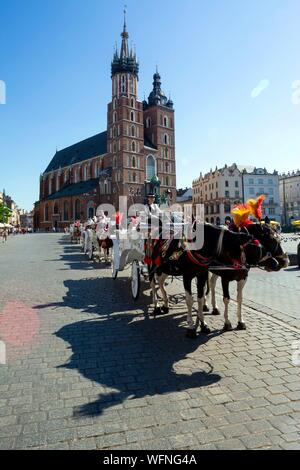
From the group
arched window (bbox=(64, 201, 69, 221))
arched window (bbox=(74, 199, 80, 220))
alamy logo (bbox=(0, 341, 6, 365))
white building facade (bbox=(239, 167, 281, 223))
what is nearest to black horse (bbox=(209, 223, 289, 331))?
alamy logo (bbox=(0, 341, 6, 365))

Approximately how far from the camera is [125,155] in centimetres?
6569

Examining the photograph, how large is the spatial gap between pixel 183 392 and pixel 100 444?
1.16m

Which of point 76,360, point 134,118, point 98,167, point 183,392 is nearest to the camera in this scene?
point 183,392

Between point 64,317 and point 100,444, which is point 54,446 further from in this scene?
point 64,317

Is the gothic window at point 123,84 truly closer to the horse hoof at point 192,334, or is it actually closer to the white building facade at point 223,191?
the white building facade at point 223,191

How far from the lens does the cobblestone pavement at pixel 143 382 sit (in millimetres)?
2818

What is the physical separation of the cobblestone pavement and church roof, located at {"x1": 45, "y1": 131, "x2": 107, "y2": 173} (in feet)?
242

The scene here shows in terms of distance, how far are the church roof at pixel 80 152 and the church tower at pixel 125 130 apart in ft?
32.2

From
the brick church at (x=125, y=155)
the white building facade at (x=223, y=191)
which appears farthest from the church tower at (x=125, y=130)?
the white building facade at (x=223, y=191)

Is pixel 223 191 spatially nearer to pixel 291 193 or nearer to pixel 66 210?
pixel 291 193

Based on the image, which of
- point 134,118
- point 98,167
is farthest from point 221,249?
point 98,167

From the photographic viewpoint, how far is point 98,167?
250 ft

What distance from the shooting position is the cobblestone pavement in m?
2.82

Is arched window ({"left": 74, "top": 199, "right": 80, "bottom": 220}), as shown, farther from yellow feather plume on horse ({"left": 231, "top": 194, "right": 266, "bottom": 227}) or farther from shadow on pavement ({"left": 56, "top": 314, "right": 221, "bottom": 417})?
yellow feather plume on horse ({"left": 231, "top": 194, "right": 266, "bottom": 227})
